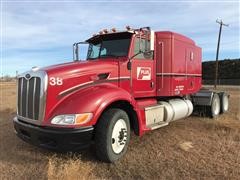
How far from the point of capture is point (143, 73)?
8.00 metres

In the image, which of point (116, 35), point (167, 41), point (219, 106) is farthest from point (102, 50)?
point (219, 106)

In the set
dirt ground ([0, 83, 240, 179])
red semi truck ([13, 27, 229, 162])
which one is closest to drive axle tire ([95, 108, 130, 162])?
red semi truck ([13, 27, 229, 162])

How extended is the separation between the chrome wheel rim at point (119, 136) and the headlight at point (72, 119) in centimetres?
74

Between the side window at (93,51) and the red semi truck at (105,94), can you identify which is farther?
the side window at (93,51)

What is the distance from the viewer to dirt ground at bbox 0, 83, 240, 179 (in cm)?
560

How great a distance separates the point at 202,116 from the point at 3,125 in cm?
702

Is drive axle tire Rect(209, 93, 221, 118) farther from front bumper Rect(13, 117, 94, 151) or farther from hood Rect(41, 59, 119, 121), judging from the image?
front bumper Rect(13, 117, 94, 151)

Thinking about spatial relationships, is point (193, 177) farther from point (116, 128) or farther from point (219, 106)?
point (219, 106)

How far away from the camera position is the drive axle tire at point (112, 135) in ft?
19.6

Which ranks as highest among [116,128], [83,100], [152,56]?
[152,56]

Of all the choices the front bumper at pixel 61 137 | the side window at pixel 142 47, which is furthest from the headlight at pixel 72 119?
the side window at pixel 142 47

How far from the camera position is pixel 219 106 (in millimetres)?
12992

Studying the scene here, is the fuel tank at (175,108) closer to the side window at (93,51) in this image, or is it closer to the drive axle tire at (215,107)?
the drive axle tire at (215,107)

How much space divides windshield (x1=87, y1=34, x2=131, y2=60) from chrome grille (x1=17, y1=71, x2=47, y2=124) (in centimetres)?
223
